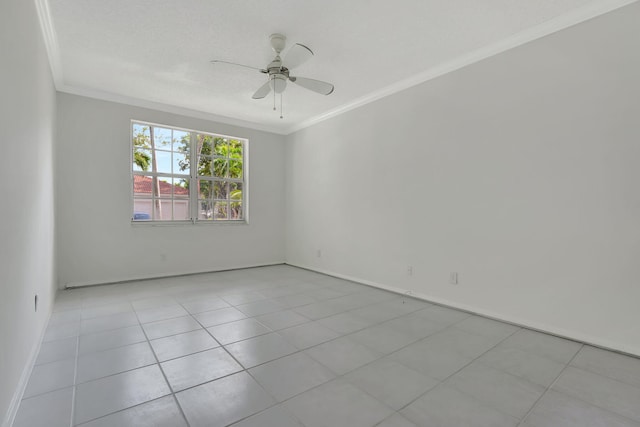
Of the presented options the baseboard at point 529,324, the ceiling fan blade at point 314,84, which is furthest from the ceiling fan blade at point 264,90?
the baseboard at point 529,324

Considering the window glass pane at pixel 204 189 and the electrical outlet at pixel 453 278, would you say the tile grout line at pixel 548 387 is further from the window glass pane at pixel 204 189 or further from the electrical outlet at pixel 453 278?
the window glass pane at pixel 204 189

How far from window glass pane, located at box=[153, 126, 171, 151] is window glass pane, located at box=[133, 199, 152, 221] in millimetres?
834

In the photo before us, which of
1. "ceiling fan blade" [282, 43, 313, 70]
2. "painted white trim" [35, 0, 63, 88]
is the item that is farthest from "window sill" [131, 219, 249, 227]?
"ceiling fan blade" [282, 43, 313, 70]

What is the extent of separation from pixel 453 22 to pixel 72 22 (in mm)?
3152

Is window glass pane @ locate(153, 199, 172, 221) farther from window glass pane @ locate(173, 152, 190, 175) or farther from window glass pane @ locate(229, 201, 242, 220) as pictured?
window glass pane @ locate(229, 201, 242, 220)

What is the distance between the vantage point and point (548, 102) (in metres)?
2.50

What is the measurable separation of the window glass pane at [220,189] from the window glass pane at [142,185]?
946 millimetres

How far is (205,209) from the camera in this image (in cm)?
494

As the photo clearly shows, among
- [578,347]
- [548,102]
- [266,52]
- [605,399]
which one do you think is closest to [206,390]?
[605,399]

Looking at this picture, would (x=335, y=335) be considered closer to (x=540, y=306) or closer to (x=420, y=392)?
(x=420, y=392)

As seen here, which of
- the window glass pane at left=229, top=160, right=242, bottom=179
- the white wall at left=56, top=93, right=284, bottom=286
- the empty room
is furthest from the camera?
the window glass pane at left=229, top=160, right=242, bottom=179

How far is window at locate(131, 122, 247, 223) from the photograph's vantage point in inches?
173

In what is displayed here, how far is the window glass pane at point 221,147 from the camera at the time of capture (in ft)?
16.6

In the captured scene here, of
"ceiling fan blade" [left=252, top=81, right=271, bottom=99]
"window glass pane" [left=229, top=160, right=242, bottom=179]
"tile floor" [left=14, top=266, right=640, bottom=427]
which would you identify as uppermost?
"ceiling fan blade" [left=252, top=81, right=271, bottom=99]
